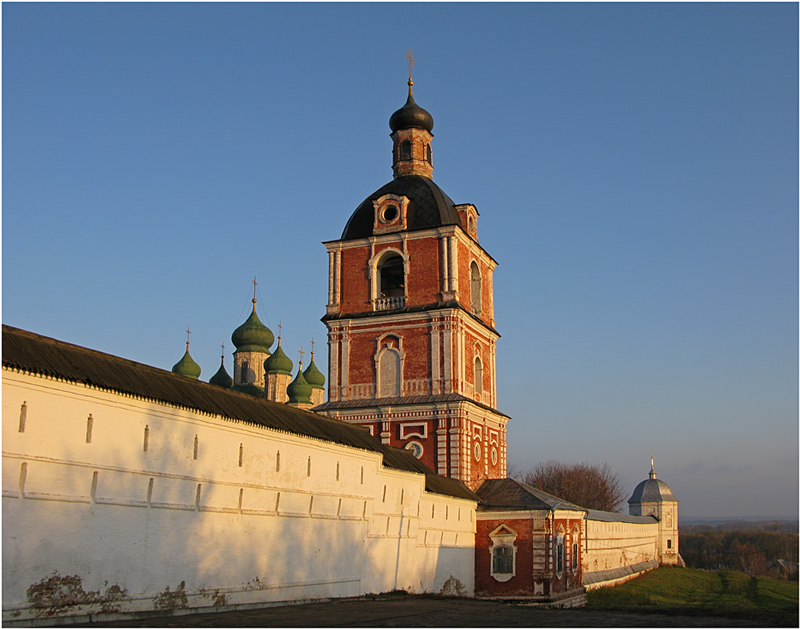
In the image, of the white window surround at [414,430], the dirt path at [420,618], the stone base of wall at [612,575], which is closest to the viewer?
the dirt path at [420,618]

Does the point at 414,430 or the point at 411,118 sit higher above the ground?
the point at 411,118

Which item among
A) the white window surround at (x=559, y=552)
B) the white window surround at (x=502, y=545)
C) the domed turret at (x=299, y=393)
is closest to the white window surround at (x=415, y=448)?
the white window surround at (x=502, y=545)

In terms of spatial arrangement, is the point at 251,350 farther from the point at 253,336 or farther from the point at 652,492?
the point at 652,492

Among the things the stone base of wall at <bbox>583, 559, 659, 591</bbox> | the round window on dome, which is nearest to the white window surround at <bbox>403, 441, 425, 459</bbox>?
the round window on dome

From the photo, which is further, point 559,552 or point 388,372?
point 388,372

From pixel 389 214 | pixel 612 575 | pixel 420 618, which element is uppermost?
pixel 389 214

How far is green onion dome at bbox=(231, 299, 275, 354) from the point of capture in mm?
54594

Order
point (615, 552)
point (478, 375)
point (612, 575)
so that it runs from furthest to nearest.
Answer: point (615, 552), point (612, 575), point (478, 375)

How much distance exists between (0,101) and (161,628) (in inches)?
319

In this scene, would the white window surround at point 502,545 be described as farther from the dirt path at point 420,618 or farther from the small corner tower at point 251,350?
the small corner tower at point 251,350

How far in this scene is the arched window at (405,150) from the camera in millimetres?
36844

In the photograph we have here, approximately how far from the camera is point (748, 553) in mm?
94312

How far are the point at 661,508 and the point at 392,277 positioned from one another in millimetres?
42743

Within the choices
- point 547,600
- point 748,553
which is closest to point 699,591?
point 547,600
